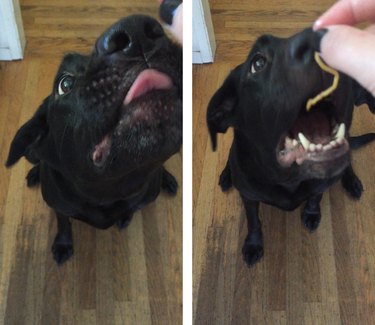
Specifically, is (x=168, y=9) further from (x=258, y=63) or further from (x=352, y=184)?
(x=352, y=184)

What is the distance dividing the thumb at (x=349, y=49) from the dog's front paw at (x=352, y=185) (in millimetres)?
792

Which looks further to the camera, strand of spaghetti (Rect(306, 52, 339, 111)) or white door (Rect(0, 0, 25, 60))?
white door (Rect(0, 0, 25, 60))

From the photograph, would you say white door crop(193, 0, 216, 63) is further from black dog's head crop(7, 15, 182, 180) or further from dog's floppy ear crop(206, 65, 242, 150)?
black dog's head crop(7, 15, 182, 180)

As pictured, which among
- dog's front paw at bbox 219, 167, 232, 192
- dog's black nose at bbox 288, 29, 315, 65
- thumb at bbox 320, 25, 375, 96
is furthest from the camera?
dog's front paw at bbox 219, 167, 232, 192

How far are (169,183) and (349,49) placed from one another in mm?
663

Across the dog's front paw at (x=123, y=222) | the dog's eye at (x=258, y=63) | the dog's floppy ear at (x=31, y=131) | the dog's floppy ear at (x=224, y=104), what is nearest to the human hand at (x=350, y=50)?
the dog's eye at (x=258, y=63)

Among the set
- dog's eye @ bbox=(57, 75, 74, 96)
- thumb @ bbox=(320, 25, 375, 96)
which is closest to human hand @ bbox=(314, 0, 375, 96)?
thumb @ bbox=(320, 25, 375, 96)

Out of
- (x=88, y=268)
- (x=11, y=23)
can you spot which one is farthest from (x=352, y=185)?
(x=11, y=23)

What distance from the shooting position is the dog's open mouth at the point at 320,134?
1.21 meters

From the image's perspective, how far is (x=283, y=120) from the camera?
1211 mm

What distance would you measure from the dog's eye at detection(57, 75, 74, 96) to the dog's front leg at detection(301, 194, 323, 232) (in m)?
0.77

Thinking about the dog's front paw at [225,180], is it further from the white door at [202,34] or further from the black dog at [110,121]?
the white door at [202,34]

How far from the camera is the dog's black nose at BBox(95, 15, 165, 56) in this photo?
1.01m

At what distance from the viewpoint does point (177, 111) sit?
1107 mm
